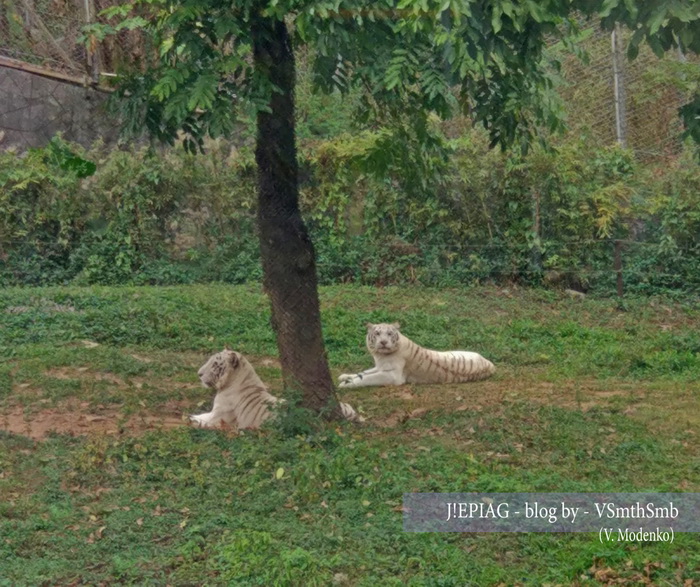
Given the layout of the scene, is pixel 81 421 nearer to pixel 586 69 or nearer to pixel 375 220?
pixel 375 220

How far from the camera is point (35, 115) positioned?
60.4ft

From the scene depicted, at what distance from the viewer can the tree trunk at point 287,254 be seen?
8164 millimetres

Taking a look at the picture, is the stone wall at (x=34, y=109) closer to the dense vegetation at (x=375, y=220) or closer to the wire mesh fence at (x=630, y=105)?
the dense vegetation at (x=375, y=220)

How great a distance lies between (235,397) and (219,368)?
33 centimetres

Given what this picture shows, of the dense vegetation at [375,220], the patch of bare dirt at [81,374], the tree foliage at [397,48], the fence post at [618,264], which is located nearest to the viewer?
the tree foliage at [397,48]

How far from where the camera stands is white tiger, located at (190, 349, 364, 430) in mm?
8727

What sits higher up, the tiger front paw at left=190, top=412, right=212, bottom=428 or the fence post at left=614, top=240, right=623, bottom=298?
the fence post at left=614, top=240, right=623, bottom=298

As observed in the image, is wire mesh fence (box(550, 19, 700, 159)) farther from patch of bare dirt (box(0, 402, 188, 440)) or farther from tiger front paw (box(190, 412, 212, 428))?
patch of bare dirt (box(0, 402, 188, 440))

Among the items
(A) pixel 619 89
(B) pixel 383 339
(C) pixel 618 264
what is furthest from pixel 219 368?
(A) pixel 619 89

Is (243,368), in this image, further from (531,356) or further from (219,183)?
(219,183)

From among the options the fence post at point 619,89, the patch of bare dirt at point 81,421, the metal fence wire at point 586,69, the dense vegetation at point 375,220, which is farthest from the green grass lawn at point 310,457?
the fence post at point 619,89

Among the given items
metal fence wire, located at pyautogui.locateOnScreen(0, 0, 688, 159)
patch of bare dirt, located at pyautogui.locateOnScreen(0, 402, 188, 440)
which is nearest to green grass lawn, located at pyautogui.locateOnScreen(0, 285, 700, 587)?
patch of bare dirt, located at pyautogui.locateOnScreen(0, 402, 188, 440)

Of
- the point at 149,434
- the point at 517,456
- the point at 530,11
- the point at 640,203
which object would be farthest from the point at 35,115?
the point at 530,11

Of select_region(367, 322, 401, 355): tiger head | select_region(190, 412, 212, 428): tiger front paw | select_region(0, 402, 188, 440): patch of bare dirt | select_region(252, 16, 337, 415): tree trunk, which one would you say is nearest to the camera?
select_region(252, 16, 337, 415): tree trunk
